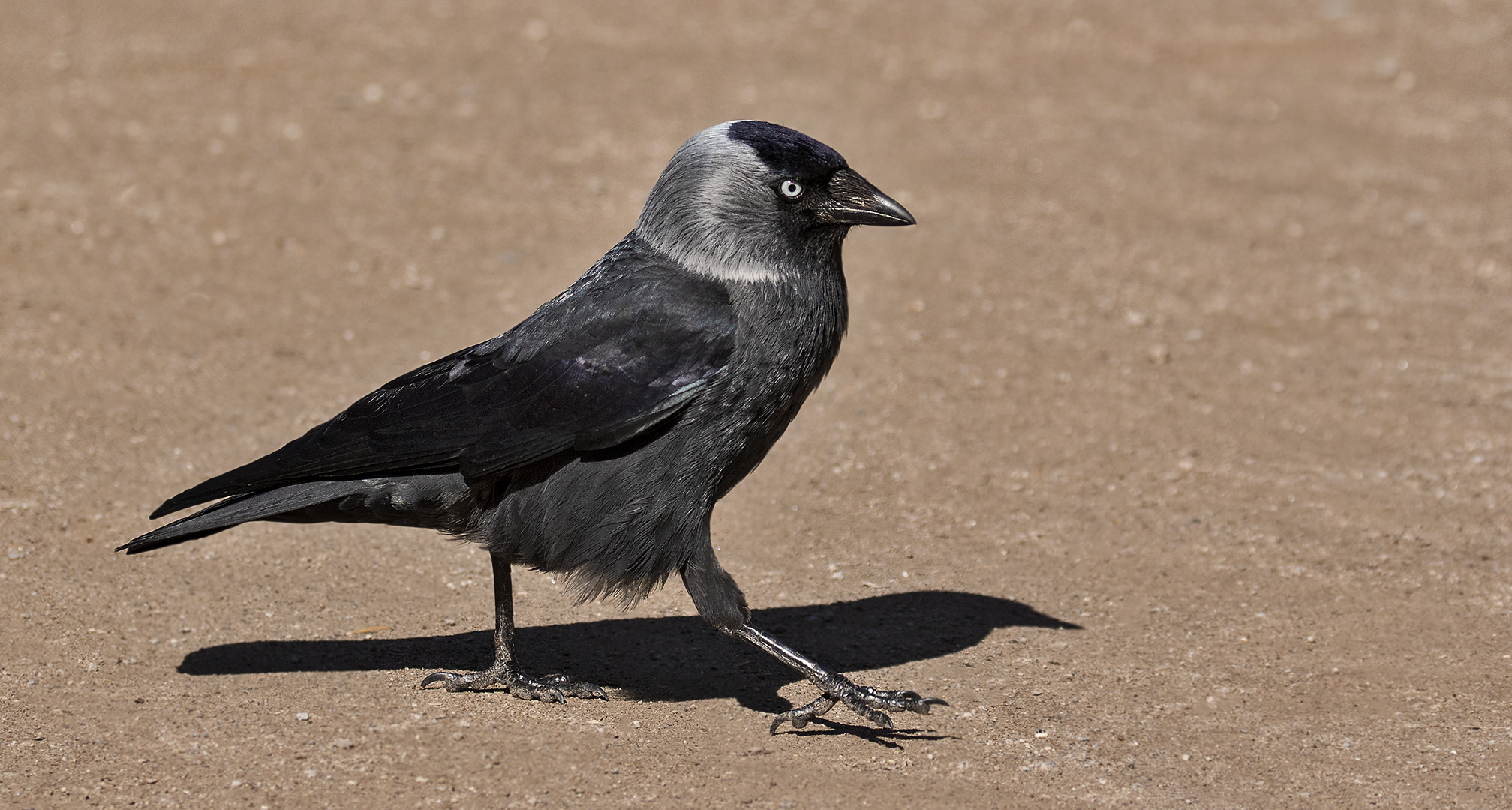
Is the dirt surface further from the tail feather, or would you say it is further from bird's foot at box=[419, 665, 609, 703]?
the tail feather

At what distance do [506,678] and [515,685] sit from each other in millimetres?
41

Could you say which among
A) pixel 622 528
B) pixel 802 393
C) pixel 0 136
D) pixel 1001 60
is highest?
pixel 1001 60

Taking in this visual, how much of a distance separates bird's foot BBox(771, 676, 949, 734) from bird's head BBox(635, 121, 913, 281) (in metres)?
1.41

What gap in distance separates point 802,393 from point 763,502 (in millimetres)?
1878

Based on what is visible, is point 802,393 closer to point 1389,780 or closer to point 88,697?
point 1389,780

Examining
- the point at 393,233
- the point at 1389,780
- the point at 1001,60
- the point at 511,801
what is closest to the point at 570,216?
the point at 393,233

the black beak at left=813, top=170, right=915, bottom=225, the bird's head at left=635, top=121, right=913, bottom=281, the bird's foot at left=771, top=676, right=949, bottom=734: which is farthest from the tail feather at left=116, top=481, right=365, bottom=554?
the black beak at left=813, top=170, right=915, bottom=225

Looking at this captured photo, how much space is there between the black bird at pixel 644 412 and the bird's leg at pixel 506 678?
0.22 m

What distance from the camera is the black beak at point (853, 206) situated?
199 inches

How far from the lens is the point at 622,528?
4.95 meters

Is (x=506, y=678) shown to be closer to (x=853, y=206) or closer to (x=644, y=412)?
(x=644, y=412)

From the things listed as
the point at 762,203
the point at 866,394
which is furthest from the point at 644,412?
the point at 866,394

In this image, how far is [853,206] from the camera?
199 inches

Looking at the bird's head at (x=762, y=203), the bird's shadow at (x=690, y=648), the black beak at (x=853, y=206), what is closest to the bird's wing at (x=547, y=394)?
the bird's head at (x=762, y=203)
